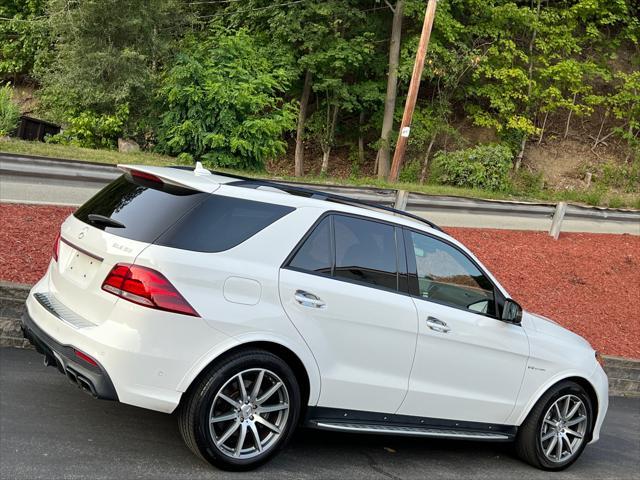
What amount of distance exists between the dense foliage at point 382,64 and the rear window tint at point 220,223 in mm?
14226

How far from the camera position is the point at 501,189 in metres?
18.9

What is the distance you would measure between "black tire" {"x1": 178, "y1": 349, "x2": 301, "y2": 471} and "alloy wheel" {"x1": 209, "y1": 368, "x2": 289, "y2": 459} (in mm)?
13

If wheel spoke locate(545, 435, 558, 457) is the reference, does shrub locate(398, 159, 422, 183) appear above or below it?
above

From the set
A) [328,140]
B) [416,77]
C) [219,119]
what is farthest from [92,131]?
[328,140]

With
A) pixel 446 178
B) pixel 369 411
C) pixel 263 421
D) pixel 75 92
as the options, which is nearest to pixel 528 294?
pixel 369 411

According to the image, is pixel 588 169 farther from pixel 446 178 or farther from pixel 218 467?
pixel 218 467

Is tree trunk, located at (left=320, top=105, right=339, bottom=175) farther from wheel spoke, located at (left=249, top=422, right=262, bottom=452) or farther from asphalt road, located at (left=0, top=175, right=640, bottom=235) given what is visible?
wheel spoke, located at (left=249, top=422, right=262, bottom=452)

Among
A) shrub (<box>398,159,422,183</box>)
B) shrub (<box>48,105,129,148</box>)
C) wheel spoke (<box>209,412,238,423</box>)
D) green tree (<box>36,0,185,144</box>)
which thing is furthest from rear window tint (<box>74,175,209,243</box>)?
shrub (<box>398,159,422,183</box>)

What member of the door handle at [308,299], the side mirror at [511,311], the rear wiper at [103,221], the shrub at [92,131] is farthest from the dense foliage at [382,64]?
the door handle at [308,299]

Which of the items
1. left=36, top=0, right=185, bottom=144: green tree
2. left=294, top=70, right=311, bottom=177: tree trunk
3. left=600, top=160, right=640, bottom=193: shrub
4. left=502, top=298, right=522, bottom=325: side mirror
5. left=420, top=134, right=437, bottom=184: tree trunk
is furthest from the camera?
left=294, top=70, right=311, bottom=177: tree trunk

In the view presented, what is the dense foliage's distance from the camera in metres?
21.4

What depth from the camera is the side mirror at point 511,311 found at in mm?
5285

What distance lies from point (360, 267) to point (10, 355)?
334cm

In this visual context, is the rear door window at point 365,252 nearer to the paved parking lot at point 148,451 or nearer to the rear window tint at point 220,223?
the rear window tint at point 220,223
